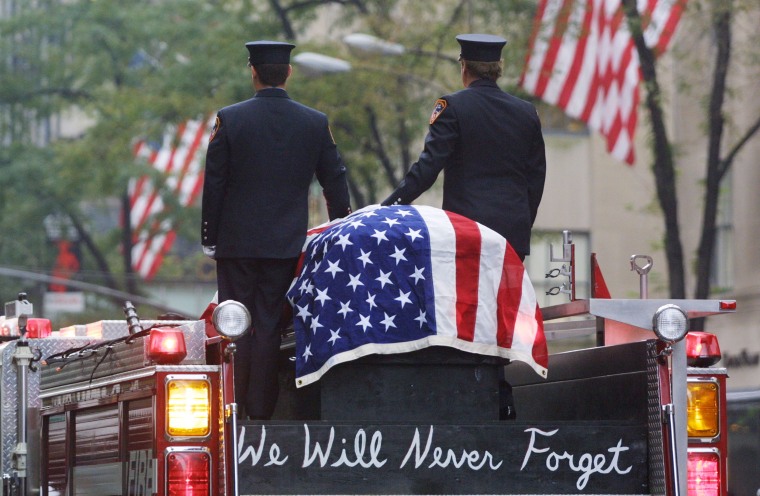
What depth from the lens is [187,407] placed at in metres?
5.64

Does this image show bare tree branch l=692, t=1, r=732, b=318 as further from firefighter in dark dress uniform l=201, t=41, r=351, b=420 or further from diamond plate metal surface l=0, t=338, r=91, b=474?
firefighter in dark dress uniform l=201, t=41, r=351, b=420

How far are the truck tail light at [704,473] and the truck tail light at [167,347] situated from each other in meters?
1.98

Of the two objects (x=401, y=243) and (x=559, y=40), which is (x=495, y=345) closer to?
(x=401, y=243)

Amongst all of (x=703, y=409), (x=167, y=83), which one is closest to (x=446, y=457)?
(x=703, y=409)

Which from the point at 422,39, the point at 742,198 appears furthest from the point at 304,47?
the point at 742,198

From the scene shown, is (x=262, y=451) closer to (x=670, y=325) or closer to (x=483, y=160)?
(x=670, y=325)

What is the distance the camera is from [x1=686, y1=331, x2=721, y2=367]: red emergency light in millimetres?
6051

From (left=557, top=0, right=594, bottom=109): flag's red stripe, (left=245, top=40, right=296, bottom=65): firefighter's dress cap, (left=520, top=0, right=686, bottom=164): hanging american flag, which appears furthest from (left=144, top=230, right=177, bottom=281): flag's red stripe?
(left=245, top=40, right=296, bottom=65): firefighter's dress cap

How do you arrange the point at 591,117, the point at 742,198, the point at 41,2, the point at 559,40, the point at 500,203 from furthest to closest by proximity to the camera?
the point at 41,2 → the point at 742,198 → the point at 591,117 → the point at 559,40 → the point at 500,203

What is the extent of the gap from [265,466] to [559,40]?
15.6m

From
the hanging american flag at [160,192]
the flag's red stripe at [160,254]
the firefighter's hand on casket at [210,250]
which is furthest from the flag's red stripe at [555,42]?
the flag's red stripe at [160,254]

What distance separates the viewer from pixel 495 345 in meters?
5.96

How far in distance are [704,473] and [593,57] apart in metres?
15.6

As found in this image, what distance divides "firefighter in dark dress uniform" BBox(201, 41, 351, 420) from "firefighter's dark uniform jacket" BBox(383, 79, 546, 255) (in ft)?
1.59
